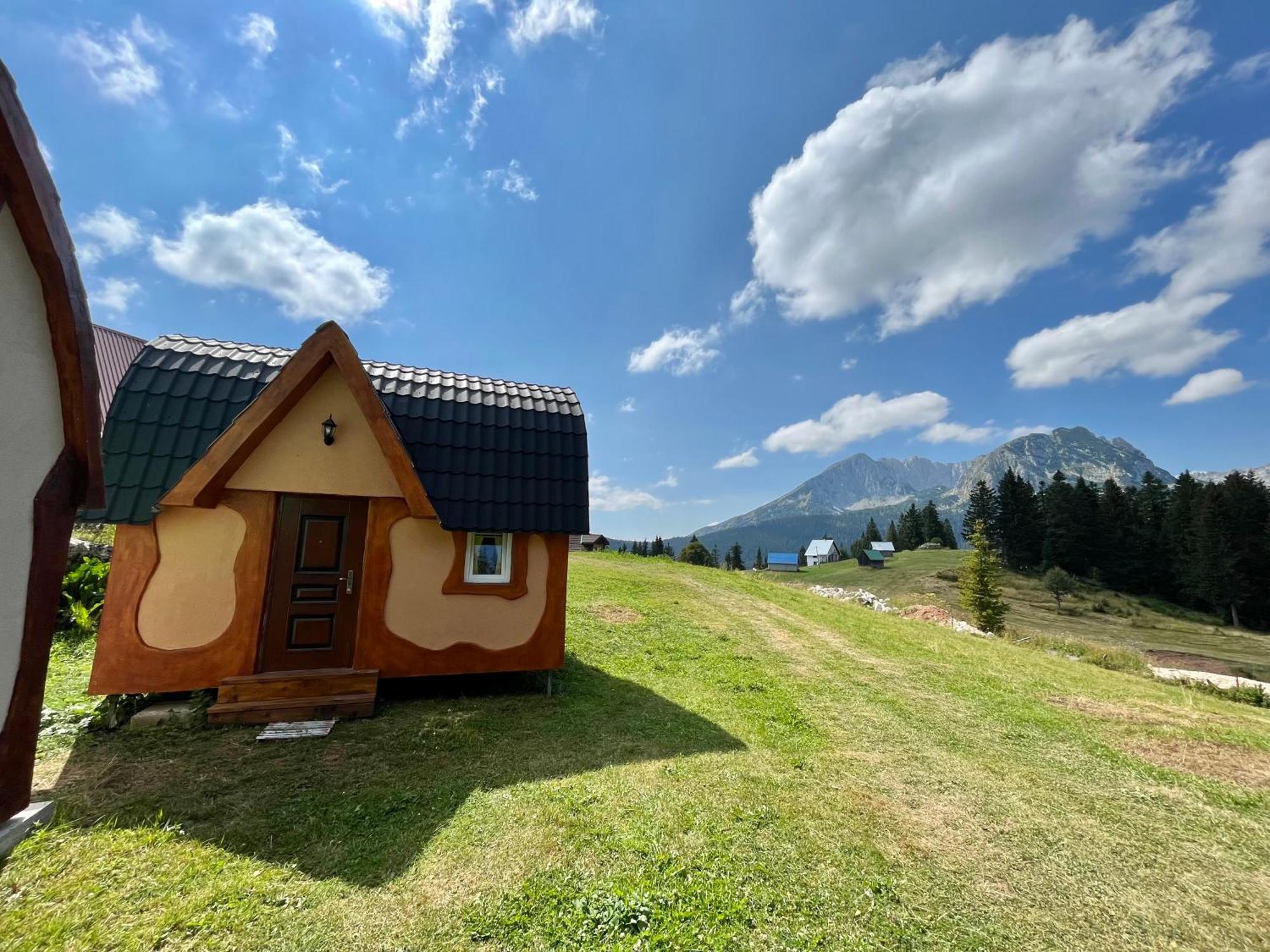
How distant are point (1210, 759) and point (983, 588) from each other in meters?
25.6

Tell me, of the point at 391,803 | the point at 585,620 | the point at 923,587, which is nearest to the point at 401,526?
the point at 391,803

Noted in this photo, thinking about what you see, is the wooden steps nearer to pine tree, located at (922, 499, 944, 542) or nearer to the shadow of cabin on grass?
the shadow of cabin on grass

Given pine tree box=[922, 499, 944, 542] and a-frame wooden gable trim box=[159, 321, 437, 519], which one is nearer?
a-frame wooden gable trim box=[159, 321, 437, 519]

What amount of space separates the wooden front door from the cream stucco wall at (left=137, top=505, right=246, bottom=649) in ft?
1.66

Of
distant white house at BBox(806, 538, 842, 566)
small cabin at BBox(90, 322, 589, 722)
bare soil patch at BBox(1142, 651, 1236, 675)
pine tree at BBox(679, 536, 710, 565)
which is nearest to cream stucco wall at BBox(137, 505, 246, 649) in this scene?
small cabin at BBox(90, 322, 589, 722)

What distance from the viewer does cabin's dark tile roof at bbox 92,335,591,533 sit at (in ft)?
20.6

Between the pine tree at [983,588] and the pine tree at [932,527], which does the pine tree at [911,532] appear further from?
the pine tree at [983,588]

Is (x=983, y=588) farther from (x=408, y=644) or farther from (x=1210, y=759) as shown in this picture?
(x=408, y=644)

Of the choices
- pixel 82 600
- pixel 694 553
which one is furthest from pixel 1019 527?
pixel 82 600

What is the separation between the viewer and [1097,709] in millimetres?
8234

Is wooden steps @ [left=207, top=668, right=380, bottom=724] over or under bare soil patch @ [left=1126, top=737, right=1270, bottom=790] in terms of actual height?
over

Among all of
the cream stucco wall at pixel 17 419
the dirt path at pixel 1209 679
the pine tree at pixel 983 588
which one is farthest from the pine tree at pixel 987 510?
the cream stucco wall at pixel 17 419

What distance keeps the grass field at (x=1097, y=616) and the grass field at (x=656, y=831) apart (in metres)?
26.3

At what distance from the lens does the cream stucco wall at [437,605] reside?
23.0 feet
